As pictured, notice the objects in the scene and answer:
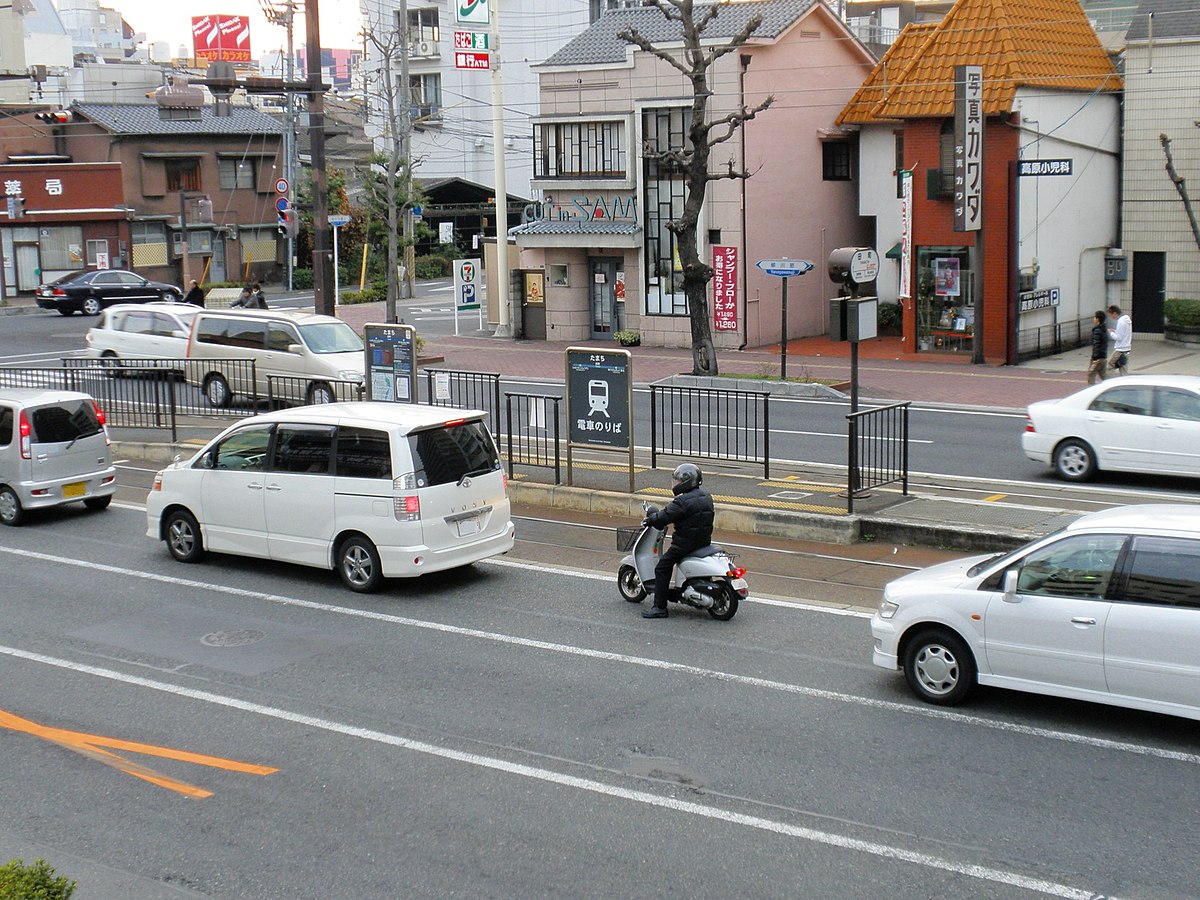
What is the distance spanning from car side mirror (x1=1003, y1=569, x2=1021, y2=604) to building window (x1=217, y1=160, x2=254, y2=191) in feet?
176

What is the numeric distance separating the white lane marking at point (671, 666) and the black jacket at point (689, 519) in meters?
1.35

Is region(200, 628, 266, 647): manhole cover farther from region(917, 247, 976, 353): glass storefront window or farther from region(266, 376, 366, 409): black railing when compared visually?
region(917, 247, 976, 353): glass storefront window

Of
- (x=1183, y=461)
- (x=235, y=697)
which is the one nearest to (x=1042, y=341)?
(x=1183, y=461)

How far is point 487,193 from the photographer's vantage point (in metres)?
68.9

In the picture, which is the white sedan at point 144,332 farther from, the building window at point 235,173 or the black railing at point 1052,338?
the building window at point 235,173

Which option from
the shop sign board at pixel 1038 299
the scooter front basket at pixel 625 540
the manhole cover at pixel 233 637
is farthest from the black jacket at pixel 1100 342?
the manhole cover at pixel 233 637

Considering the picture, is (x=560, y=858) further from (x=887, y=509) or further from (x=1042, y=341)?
(x=1042, y=341)

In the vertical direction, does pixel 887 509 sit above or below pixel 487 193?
below

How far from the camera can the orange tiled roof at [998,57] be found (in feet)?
106

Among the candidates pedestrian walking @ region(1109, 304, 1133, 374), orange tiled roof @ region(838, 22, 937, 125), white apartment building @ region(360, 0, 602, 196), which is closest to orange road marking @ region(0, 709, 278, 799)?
pedestrian walking @ region(1109, 304, 1133, 374)

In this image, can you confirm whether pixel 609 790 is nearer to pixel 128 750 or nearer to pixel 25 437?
pixel 128 750

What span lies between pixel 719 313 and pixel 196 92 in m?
33.2

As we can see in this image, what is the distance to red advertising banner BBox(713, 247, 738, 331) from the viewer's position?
35.2 m

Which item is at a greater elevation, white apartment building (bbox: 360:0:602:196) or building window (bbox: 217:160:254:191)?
white apartment building (bbox: 360:0:602:196)
